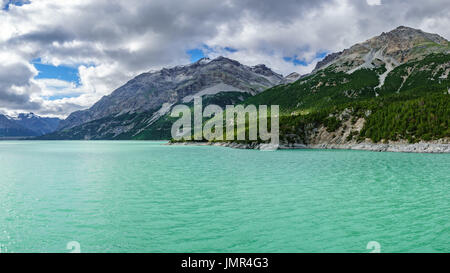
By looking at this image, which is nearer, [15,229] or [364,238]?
[364,238]

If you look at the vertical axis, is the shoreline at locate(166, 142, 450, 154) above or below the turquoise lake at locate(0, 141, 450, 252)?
above

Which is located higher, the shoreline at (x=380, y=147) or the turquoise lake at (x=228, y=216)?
the shoreline at (x=380, y=147)

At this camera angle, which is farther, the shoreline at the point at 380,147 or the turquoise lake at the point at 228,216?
the shoreline at the point at 380,147

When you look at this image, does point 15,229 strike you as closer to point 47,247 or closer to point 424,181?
point 47,247

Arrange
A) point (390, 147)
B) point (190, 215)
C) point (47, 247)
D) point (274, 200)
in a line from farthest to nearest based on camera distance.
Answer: point (390, 147) → point (274, 200) → point (190, 215) → point (47, 247)

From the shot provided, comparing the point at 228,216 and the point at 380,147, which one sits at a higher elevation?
the point at 380,147

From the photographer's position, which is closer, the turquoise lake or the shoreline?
the turquoise lake

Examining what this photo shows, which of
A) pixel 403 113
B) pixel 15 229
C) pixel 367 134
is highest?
pixel 403 113

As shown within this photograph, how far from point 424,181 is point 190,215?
106ft

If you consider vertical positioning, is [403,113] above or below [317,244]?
above

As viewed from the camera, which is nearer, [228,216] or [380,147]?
[228,216]
